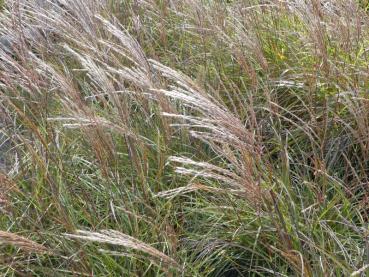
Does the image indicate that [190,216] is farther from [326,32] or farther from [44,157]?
[326,32]

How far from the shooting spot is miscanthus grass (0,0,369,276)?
2178 mm

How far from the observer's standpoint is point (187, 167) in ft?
9.55

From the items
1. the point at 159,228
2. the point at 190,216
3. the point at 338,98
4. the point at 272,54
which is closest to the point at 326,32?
the point at 272,54

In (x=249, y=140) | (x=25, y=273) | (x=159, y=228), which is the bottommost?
(x=25, y=273)

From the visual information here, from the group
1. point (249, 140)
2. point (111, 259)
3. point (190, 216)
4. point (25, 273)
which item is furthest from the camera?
point (190, 216)

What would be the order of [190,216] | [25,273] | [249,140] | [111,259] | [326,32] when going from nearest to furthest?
[249,140]
[111,259]
[25,273]
[190,216]
[326,32]

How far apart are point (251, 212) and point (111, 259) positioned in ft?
1.62

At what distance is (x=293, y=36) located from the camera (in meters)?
3.87

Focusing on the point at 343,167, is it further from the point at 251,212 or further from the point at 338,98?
the point at 251,212

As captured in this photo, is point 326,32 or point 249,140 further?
point 326,32

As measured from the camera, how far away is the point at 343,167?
3004 millimetres

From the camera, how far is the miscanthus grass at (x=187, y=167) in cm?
218

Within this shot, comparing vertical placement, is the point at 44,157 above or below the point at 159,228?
above

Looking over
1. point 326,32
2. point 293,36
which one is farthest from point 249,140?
point 293,36
